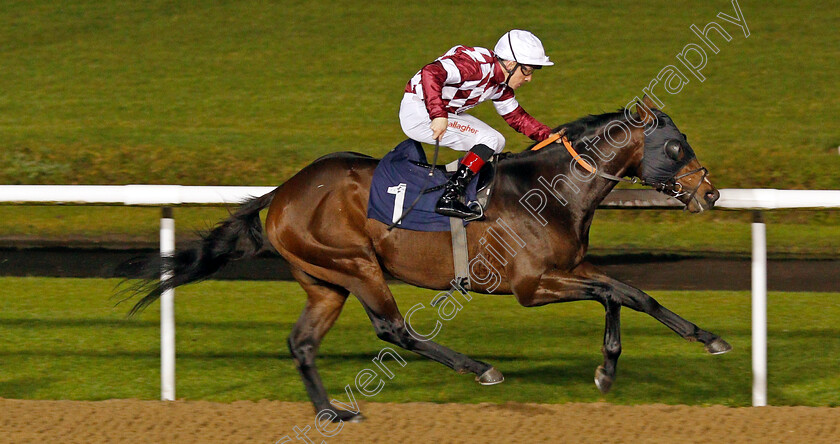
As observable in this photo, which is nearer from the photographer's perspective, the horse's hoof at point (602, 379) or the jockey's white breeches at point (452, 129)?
the horse's hoof at point (602, 379)

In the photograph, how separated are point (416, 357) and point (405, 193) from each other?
1486 millimetres

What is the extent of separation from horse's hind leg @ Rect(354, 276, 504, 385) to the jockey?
1.43ft

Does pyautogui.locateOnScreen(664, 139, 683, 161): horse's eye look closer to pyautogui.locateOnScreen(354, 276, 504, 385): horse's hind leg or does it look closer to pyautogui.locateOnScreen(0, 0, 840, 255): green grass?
pyautogui.locateOnScreen(354, 276, 504, 385): horse's hind leg

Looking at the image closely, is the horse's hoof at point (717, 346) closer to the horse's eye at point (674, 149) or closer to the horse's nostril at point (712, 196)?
the horse's nostril at point (712, 196)

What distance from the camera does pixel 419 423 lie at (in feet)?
12.9

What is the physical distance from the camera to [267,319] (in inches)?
A: 253

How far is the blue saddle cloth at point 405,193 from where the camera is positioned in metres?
4.15

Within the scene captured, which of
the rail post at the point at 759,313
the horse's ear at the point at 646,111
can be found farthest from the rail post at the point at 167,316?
the rail post at the point at 759,313

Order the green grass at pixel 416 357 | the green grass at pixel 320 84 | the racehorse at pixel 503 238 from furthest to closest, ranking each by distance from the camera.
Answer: the green grass at pixel 320 84 → the green grass at pixel 416 357 → the racehorse at pixel 503 238

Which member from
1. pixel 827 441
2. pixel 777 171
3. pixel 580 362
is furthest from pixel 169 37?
pixel 827 441

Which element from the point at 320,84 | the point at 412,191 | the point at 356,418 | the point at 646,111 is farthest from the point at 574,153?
the point at 320,84

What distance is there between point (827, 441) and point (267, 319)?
3601 mm

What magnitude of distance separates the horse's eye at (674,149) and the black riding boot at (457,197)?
761 mm

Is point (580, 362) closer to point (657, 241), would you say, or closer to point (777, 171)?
point (657, 241)
